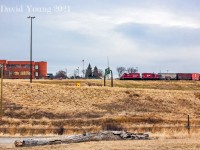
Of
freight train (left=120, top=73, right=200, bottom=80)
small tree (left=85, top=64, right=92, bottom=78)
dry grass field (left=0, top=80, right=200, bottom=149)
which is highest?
small tree (left=85, top=64, right=92, bottom=78)

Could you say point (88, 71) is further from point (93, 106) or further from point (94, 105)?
point (93, 106)

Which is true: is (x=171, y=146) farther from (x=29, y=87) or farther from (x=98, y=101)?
(x=29, y=87)

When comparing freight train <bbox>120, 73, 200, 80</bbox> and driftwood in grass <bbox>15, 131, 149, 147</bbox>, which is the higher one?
freight train <bbox>120, 73, 200, 80</bbox>

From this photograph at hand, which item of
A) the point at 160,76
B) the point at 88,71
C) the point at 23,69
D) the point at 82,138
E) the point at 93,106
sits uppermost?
the point at 23,69

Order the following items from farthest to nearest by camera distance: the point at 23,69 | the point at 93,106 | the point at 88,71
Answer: the point at 88,71, the point at 23,69, the point at 93,106

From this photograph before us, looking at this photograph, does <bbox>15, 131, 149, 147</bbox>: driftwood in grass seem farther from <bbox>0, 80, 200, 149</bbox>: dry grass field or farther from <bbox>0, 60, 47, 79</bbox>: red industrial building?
<bbox>0, 60, 47, 79</bbox>: red industrial building

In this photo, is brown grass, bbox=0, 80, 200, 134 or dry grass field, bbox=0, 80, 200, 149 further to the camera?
brown grass, bbox=0, 80, 200, 134

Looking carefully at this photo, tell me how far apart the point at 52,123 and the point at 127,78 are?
84.8 m

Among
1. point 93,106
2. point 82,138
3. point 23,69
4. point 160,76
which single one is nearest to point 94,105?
point 93,106

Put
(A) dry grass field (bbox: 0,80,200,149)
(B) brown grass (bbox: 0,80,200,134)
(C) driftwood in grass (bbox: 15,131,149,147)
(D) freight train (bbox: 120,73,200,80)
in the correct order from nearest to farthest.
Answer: (C) driftwood in grass (bbox: 15,131,149,147)
(A) dry grass field (bbox: 0,80,200,149)
(B) brown grass (bbox: 0,80,200,134)
(D) freight train (bbox: 120,73,200,80)

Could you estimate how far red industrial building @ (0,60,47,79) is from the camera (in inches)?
6603

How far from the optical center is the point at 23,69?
566 feet

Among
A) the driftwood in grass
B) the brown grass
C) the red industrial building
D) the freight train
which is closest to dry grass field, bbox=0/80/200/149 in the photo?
the brown grass

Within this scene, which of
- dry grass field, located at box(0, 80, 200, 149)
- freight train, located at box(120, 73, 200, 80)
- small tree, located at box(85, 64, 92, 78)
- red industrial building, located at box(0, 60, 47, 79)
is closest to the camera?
dry grass field, located at box(0, 80, 200, 149)
